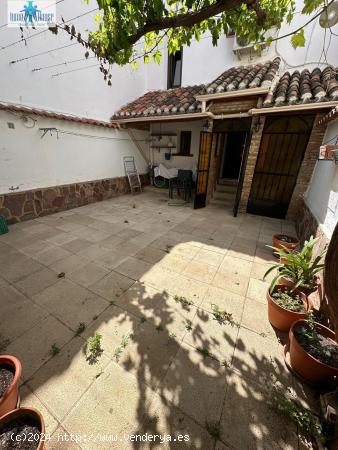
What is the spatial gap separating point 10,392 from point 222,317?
204 centimetres

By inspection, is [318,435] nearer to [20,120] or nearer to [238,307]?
[238,307]

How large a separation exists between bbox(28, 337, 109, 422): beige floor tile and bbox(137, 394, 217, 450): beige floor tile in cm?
57

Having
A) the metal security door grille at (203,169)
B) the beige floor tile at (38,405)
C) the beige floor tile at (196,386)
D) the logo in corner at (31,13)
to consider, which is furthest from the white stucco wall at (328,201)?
the logo in corner at (31,13)

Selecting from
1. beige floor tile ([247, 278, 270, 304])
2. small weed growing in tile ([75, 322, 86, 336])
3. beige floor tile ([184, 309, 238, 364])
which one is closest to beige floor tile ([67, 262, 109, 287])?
small weed growing in tile ([75, 322, 86, 336])

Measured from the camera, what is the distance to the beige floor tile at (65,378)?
1539 millimetres

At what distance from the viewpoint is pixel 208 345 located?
79.9 inches

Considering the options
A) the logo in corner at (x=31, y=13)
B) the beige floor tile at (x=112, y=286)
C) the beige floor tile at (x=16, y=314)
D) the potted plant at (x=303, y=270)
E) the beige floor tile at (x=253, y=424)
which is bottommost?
the beige floor tile at (x=112, y=286)

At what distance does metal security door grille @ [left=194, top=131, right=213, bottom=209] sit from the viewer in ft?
19.5

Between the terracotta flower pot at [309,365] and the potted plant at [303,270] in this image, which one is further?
the potted plant at [303,270]

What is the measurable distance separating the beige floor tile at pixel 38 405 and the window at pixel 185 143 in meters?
8.50

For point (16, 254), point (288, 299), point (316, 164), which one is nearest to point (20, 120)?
point (16, 254)

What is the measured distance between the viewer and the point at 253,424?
145 centimetres

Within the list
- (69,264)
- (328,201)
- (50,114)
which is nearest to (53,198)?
(50,114)

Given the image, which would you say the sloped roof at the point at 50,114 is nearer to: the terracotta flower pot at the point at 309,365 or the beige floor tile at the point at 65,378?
the beige floor tile at the point at 65,378
